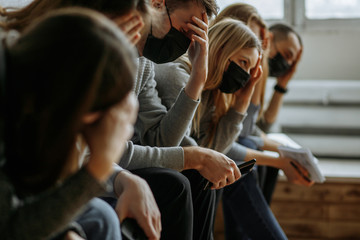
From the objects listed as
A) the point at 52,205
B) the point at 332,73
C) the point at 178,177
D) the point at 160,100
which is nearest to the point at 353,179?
the point at 332,73

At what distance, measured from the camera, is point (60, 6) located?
0.83m

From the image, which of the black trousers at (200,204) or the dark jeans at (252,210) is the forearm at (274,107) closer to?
the dark jeans at (252,210)

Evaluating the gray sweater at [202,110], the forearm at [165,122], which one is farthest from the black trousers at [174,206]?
the gray sweater at [202,110]

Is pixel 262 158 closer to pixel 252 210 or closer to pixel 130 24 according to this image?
pixel 252 210

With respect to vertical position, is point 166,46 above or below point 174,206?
above

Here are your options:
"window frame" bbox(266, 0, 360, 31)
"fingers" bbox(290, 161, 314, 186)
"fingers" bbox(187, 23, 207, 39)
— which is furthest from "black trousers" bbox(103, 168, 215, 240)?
"window frame" bbox(266, 0, 360, 31)

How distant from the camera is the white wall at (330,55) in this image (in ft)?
9.32

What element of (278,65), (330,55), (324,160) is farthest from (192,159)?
(330,55)

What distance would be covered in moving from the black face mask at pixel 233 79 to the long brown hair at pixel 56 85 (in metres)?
0.94

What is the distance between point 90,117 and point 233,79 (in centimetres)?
98

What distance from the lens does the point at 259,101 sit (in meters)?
2.09

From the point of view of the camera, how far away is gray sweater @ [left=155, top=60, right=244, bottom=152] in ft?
4.68

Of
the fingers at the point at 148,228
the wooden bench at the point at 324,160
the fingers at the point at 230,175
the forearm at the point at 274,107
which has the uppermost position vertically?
the fingers at the point at 148,228

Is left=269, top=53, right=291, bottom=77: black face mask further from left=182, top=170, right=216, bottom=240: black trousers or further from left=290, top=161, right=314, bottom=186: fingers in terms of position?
left=182, top=170, right=216, bottom=240: black trousers
